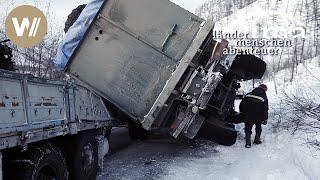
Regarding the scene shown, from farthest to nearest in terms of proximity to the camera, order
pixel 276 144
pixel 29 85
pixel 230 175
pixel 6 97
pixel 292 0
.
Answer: pixel 292 0 → pixel 276 144 → pixel 230 175 → pixel 29 85 → pixel 6 97

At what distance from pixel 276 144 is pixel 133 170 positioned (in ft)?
11.2

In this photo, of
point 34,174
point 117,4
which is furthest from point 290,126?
point 34,174

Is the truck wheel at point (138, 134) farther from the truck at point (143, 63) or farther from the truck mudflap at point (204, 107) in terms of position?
the truck at point (143, 63)

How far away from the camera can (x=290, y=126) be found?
9.84 metres

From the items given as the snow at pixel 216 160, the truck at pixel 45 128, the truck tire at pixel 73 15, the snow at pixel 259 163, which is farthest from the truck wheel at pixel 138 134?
the truck at pixel 45 128

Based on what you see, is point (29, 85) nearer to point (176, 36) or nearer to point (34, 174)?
point (34, 174)

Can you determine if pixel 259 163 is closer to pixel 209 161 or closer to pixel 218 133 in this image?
pixel 209 161

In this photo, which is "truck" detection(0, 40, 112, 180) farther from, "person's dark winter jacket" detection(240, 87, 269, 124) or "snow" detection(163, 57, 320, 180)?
"person's dark winter jacket" detection(240, 87, 269, 124)

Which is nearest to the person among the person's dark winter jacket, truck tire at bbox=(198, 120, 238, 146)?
the person's dark winter jacket

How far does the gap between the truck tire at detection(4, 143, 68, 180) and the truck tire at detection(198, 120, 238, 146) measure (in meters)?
3.92

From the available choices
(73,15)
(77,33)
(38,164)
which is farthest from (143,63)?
(38,164)

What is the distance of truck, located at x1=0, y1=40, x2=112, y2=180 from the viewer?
12.2ft

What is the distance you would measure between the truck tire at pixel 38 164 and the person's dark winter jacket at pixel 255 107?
5593mm

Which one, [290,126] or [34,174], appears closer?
[34,174]
